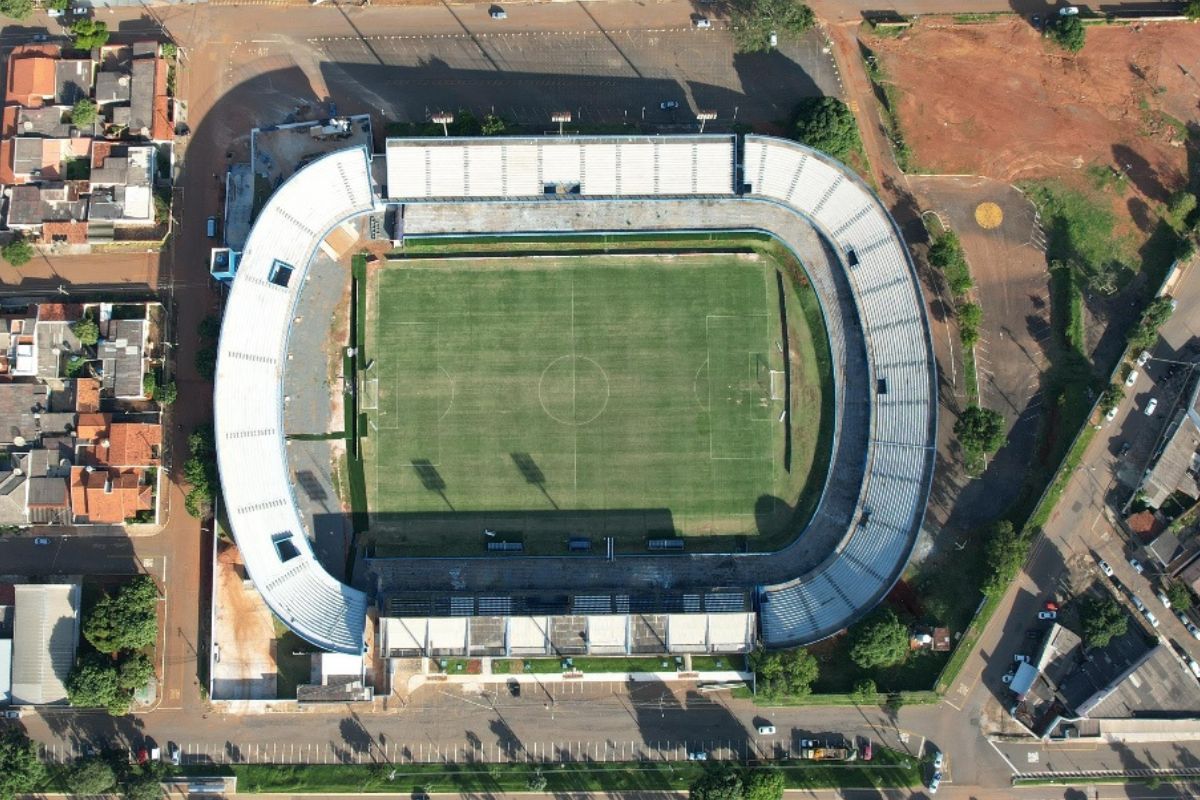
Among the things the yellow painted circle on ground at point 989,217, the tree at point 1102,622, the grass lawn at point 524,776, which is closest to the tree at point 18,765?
the grass lawn at point 524,776

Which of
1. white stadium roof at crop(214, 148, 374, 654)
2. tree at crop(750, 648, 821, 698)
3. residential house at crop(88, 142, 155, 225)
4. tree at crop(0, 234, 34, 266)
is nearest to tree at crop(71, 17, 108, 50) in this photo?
residential house at crop(88, 142, 155, 225)

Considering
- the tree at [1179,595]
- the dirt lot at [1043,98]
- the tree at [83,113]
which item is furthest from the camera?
the dirt lot at [1043,98]

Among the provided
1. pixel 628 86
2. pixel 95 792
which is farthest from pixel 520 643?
pixel 628 86

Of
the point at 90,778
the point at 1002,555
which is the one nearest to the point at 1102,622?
the point at 1002,555

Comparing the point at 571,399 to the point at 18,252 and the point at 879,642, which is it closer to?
the point at 879,642

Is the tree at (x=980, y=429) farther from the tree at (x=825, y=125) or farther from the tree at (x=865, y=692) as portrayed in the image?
the tree at (x=825, y=125)

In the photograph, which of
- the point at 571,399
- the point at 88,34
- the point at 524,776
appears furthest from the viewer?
the point at 88,34
